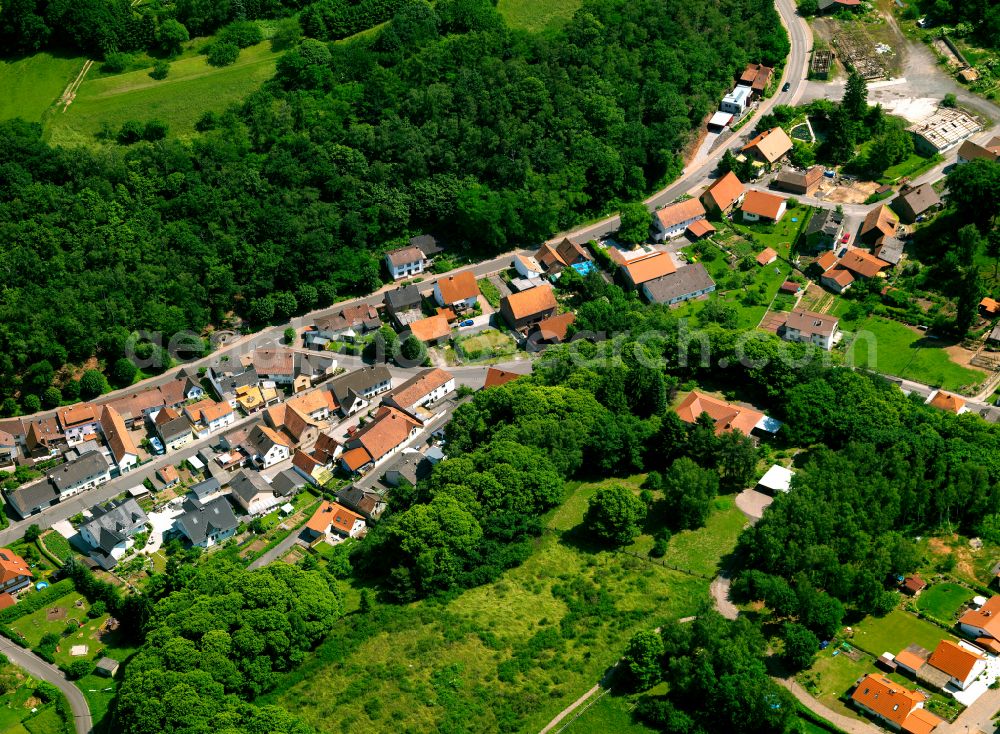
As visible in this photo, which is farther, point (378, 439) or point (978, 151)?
point (978, 151)

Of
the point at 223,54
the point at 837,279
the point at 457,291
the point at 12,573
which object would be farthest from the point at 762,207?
the point at 12,573

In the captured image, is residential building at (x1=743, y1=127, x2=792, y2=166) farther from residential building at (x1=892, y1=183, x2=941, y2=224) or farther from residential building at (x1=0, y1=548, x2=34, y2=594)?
residential building at (x1=0, y1=548, x2=34, y2=594)

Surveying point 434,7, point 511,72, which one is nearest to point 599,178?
point 511,72

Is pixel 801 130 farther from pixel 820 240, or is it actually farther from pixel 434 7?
pixel 434 7

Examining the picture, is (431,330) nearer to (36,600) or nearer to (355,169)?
(355,169)

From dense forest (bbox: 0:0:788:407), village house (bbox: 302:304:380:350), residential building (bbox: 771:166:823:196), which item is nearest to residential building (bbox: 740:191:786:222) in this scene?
residential building (bbox: 771:166:823:196)

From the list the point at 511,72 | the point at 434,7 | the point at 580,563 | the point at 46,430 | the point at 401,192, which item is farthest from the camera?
the point at 434,7
